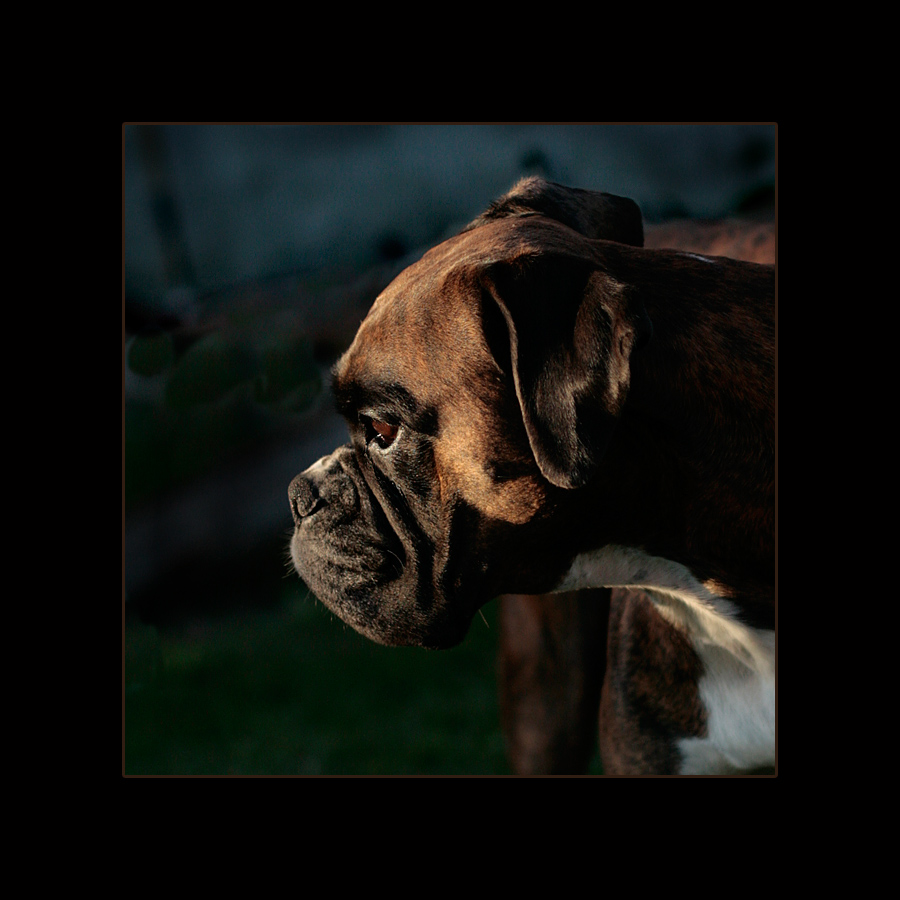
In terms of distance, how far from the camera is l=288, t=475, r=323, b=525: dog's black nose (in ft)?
7.02

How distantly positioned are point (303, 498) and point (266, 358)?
0.68 metres

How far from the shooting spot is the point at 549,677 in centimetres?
293

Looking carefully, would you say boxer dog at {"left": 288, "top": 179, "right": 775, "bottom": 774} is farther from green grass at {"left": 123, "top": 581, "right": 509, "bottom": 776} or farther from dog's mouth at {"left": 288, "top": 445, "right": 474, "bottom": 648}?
green grass at {"left": 123, "top": 581, "right": 509, "bottom": 776}

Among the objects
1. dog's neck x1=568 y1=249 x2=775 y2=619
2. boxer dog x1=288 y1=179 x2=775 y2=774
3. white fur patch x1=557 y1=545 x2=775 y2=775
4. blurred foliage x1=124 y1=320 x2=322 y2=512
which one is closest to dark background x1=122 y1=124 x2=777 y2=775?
blurred foliage x1=124 y1=320 x2=322 y2=512

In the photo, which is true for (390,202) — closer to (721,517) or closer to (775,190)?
(775,190)

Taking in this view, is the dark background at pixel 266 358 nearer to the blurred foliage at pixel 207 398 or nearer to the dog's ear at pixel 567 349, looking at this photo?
the blurred foliage at pixel 207 398

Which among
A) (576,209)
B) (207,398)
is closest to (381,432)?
(576,209)

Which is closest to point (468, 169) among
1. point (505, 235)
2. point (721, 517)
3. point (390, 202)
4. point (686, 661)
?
point (390, 202)

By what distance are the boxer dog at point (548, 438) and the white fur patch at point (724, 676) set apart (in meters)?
0.01

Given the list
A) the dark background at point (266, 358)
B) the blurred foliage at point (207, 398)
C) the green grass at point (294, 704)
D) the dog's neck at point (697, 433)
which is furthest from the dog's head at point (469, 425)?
the green grass at point (294, 704)

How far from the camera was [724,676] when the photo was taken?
229 cm

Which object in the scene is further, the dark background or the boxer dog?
the dark background

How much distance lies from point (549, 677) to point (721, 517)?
1.20 metres

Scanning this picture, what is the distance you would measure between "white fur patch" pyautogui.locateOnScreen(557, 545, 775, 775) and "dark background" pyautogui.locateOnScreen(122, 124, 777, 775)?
84 cm
